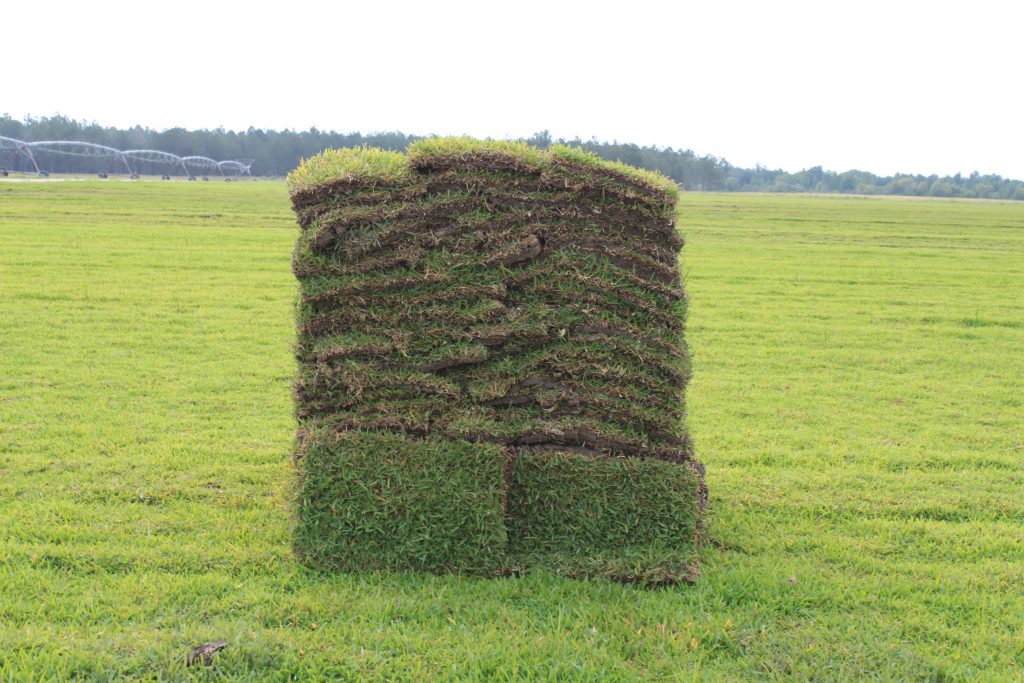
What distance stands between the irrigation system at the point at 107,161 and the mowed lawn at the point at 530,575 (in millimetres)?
105614

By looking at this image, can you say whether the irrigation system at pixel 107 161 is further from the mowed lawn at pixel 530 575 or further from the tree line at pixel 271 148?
the mowed lawn at pixel 530 575

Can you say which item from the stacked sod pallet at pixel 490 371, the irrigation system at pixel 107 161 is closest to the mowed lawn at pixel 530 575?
the stacked sod pallet at pixel 490 371

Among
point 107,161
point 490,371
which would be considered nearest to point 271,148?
point 107,161

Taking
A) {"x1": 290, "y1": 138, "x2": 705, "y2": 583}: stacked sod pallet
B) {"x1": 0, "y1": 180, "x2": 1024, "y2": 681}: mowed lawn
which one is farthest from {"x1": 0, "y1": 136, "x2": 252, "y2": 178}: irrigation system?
{"x1": 290, "y1": 138, "x2": 705, "y2": 583}: stacked sod pallet

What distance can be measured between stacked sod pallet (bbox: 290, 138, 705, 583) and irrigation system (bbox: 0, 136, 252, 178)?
109707mm

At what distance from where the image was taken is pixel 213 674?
3.62 metres

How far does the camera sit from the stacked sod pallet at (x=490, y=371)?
475 cm

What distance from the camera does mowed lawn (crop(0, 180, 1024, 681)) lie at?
389cm

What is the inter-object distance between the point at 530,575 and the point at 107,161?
131150 mm

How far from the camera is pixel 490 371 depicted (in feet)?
16.1

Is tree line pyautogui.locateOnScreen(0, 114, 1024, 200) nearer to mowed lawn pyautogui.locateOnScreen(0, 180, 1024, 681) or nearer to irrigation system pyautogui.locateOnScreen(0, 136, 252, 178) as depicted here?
irrigation system pyautogui.locateOnScreen(0, 136, 252, 178)

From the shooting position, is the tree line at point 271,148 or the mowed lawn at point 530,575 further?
the tree line at point 271,148

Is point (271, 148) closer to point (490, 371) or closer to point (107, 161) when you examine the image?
point (107, 161)

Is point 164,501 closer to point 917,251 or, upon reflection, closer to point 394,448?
point 394,448
